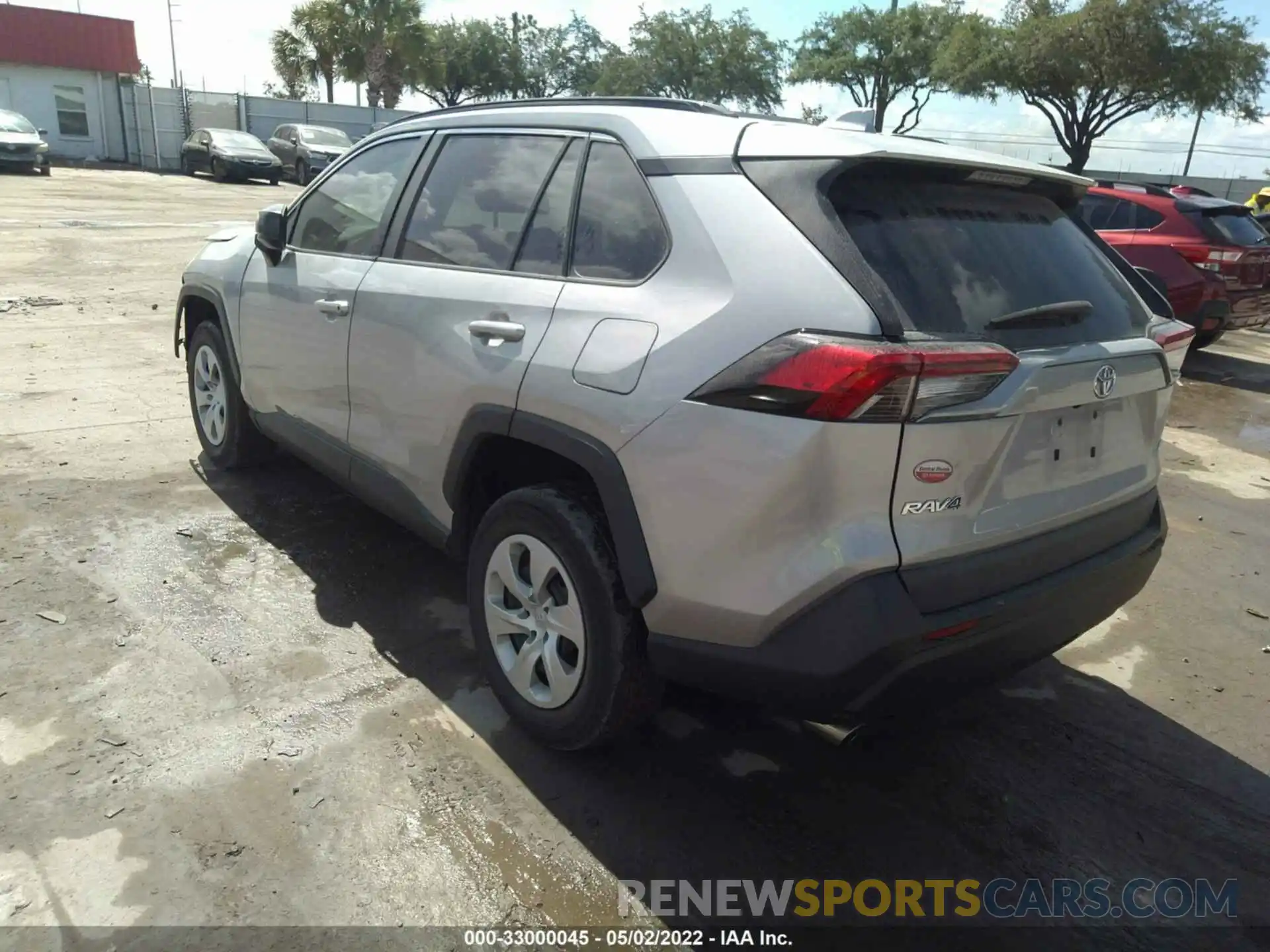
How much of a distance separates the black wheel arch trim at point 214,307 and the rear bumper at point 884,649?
10.1 ft

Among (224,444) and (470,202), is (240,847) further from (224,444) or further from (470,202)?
(224,444)

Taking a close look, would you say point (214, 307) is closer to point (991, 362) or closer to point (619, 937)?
point (619, 937)

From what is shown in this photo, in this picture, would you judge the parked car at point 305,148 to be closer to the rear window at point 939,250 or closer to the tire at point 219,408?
the tire at point 219,408

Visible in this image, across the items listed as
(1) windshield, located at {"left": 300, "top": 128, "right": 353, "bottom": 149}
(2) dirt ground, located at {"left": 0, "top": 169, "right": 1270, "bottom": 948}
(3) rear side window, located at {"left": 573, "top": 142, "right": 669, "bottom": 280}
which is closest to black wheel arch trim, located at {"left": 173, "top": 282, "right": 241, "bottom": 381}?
(2) dirt ground, located at {"left": 0, "top": 169, "right": 1270, "bottom": 948}

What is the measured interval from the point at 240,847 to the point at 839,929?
5.14 feet

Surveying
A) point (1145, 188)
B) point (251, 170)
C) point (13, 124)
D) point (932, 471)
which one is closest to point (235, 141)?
point (251, 170)

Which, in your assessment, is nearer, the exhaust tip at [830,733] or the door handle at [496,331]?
the door handle at [496,331]

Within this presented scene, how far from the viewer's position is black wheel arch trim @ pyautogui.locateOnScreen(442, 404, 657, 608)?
2371 mm

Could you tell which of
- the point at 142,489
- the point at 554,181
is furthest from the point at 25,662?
the point at 554,181

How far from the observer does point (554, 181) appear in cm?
289

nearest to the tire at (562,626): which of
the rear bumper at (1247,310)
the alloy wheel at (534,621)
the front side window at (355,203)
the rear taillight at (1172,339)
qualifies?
the alloy wheel at (534,621)

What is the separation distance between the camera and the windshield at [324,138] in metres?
27.1

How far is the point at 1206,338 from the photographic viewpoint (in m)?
9.69

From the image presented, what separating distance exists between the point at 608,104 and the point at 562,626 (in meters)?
1.63
